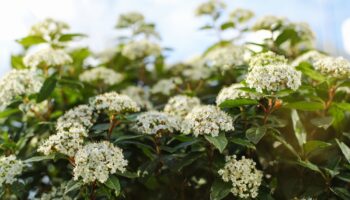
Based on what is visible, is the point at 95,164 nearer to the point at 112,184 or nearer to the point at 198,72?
the point at 112,184

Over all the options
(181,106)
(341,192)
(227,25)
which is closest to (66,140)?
(181,106)

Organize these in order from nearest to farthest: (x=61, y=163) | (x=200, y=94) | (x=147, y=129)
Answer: (x=147, y=129) < (x=61, y=163) < (x=200, y=94)

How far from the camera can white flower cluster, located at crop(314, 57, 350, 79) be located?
8.94 feet

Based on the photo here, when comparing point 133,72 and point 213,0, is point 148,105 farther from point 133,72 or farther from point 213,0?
point 213,0

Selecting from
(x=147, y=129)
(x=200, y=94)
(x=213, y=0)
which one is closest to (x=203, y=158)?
(x=147, y=129)

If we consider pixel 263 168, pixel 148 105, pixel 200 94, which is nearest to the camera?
pixel 263 168

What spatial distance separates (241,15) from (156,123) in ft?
6.61

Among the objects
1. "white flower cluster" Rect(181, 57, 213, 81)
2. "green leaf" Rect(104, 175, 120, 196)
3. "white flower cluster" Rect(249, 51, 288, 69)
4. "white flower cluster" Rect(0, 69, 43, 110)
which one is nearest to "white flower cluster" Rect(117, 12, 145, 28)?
"white flower cluster" Rect(181, 57, 213, 81)

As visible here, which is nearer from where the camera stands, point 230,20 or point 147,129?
point 147,129

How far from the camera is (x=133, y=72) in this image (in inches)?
173

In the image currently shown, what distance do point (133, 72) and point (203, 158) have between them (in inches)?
71.1

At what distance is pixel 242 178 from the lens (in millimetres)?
2406

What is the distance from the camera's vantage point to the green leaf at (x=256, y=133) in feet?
7.95

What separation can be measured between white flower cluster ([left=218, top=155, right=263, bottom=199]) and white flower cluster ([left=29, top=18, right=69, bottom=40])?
2.07 meters
